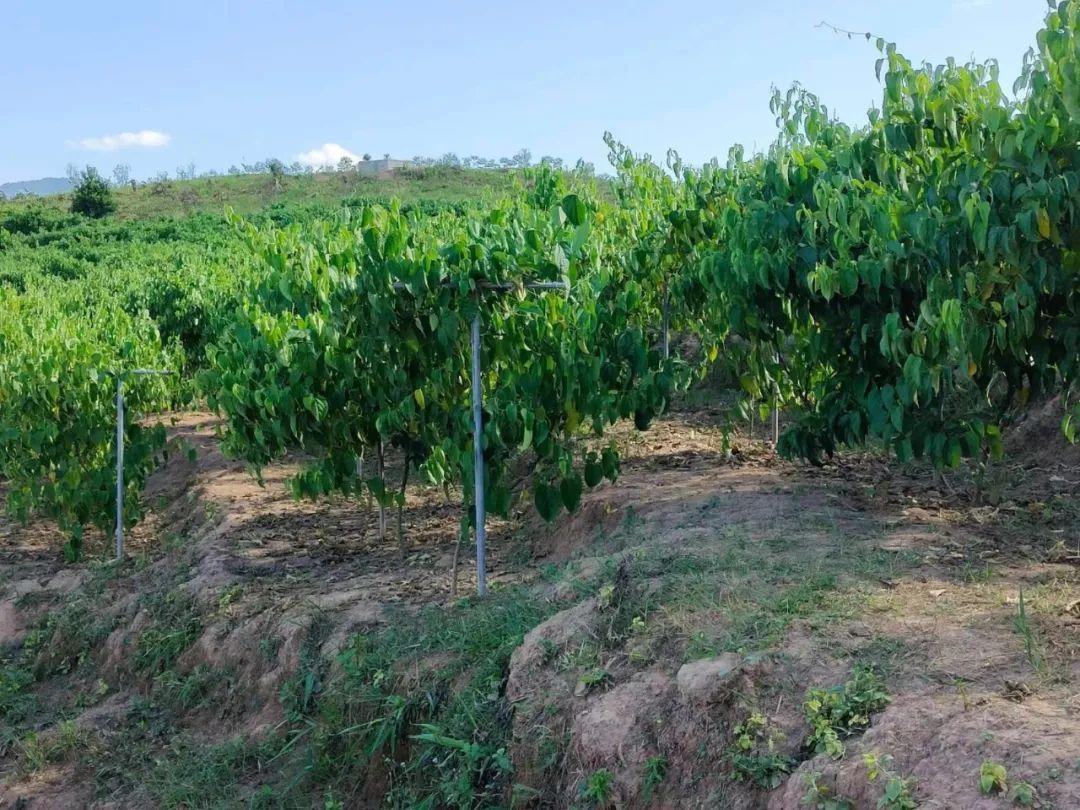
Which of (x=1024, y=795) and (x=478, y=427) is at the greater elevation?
(x=478, y=427)

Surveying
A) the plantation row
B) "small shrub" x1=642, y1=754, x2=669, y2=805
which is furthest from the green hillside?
"small shrub" x1=642, y1=754, x2=669, y2=805

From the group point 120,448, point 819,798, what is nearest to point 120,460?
point 120,448

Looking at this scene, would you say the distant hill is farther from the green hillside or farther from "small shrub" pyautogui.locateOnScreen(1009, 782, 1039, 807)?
"small shrub" pyautogui.locateOnScreen(1009, 782, 1039, 807)

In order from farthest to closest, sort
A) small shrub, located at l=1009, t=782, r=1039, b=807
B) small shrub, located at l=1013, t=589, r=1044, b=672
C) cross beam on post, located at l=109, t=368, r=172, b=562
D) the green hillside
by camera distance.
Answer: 1. the green hillside
2. cross beam on post, located at l=109, t=368, r=172, b=562
3. small shrub, located at l=1013, t=589, r=1044, b=672
4. small shrub, located at l=1009, t=782, r=1039, b=807

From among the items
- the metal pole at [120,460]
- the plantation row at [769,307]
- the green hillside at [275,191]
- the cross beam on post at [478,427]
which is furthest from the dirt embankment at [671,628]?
the green hillside at [275,191]

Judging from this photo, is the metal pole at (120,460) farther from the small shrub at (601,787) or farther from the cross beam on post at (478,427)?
the small shrub at (601,787)

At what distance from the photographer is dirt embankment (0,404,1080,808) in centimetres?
345

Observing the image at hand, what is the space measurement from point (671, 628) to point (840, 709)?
100 centimetres

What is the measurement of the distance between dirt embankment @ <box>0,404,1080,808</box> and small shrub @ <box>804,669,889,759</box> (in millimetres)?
10

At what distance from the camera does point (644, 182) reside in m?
10.8

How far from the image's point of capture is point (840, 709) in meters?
3.46

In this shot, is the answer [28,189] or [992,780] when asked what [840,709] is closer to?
[992,780]

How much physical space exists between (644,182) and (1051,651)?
779cm

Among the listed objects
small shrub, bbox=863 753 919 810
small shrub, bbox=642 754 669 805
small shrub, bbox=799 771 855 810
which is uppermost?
small shrub, bbox=863 753 919 810
